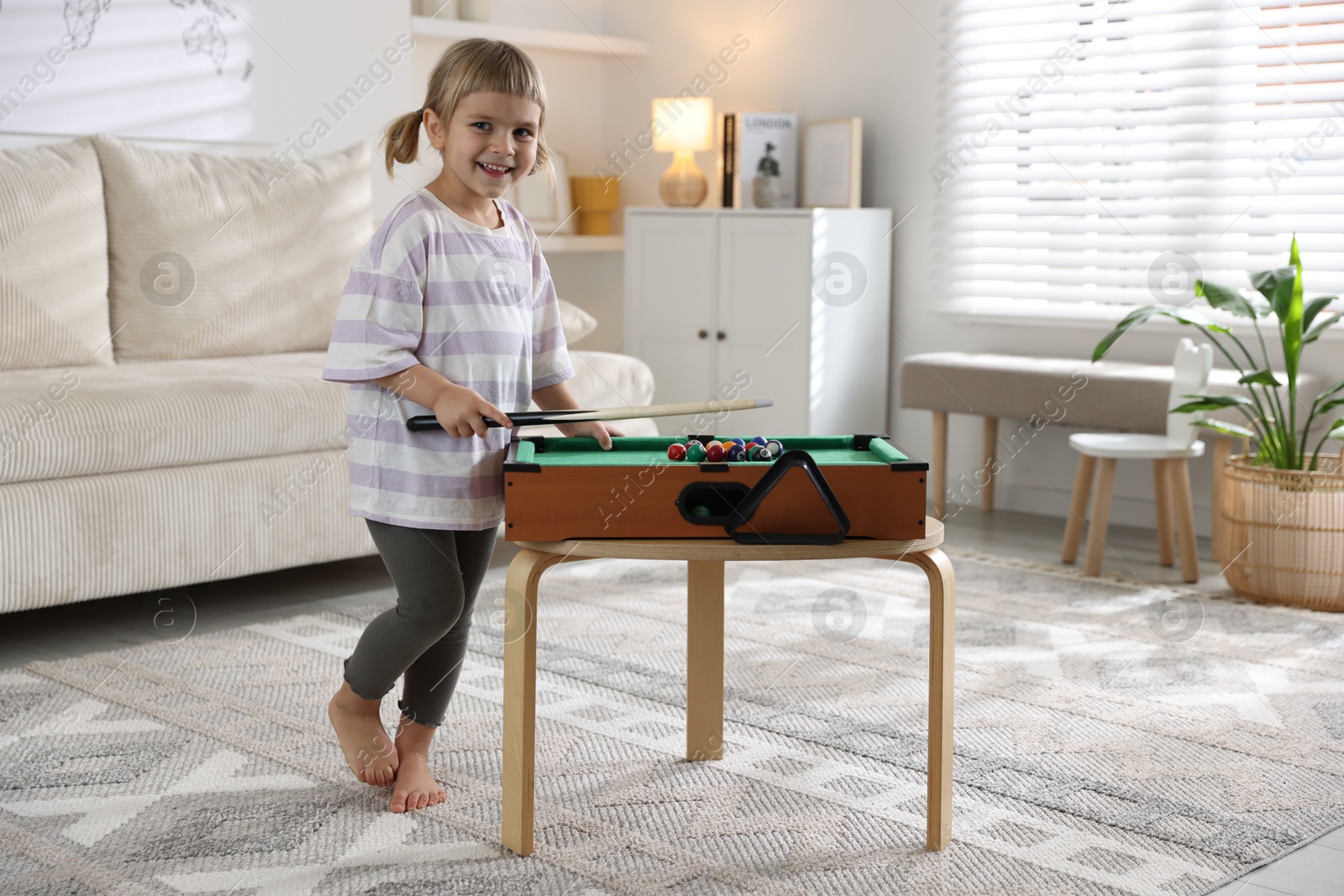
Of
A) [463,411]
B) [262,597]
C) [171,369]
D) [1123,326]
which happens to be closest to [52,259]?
[171,369]

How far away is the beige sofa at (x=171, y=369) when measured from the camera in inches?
97.6

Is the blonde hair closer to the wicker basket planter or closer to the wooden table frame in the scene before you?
the wooden table frame

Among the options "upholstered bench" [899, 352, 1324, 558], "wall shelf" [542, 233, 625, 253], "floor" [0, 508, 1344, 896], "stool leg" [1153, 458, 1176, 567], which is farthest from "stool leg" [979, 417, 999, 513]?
"wall shelf" [542, 233, 625, 253]

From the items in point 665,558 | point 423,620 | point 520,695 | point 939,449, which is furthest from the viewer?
point 939,449

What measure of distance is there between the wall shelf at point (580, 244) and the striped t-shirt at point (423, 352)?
9.01 feet

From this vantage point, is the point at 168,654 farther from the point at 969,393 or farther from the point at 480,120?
the point at 969,393

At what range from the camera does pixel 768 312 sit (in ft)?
13.3

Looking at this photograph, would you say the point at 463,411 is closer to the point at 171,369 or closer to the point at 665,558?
the point at 665,558

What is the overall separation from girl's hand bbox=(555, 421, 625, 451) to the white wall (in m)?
2.44

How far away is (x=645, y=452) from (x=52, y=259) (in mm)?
1860

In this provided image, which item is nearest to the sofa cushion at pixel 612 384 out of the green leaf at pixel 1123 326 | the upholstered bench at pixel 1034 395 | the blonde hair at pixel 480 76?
the upholstered bench at pixel 1034 395

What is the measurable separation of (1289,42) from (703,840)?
2.80 metres

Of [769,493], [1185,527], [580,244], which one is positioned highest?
[580,244]

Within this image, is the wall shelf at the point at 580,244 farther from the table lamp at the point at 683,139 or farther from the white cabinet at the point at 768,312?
the table lamp at the point at 683,139
